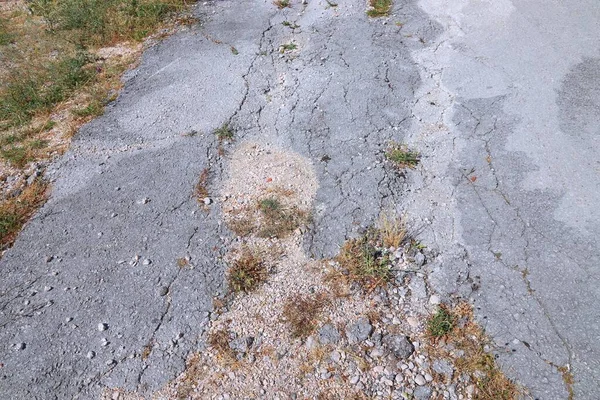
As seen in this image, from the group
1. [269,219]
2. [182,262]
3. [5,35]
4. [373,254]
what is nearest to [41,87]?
[5,35]

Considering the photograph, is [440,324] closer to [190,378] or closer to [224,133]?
[190,378]

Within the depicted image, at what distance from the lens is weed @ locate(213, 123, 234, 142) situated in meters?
4.70

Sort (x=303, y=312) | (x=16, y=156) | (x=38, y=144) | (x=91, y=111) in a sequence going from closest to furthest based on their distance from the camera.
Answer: (x=303, y=312), (x=16, y=156), (x=38, y=144), (x=91, y=111)

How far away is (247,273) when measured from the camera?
3.49 m

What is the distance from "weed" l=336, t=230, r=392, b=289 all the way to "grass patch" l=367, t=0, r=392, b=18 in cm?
379

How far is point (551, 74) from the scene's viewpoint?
194 inches

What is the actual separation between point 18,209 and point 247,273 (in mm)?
2315

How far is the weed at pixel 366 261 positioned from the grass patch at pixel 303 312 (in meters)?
0.31

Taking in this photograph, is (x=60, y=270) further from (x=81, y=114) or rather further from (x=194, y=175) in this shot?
(x=81, y=114)

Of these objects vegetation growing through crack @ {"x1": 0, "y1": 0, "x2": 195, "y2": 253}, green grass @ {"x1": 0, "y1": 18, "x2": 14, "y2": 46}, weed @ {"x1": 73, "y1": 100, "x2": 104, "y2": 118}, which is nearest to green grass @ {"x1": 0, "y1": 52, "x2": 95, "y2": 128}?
vegetation growing through crack @ {"x1": 0, "y1": 0, "x2": 195, "y2": 253}

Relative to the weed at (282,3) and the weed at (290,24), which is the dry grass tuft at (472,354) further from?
the weed at (282,3)

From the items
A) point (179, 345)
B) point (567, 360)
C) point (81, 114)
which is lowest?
point (567, 360)

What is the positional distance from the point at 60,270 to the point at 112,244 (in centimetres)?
43

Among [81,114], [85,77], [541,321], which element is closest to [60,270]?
[81,114]
